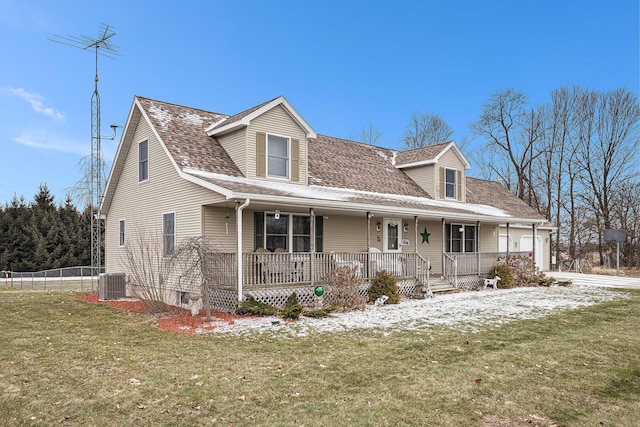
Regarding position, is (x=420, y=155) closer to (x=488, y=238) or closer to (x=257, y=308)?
(x=488, y=238)

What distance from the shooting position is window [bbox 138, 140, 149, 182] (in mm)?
15406

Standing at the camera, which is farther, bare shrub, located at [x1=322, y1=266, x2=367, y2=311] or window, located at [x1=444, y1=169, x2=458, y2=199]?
window, located at [x1=444, y1=169, x2=458, y2=199]

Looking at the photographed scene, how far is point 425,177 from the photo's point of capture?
20.6m

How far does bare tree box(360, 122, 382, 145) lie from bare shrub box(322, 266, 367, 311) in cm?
2767

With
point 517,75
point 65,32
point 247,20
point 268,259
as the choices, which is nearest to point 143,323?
point 268,259

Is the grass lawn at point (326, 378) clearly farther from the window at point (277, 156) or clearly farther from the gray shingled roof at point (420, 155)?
the gray shingled roof at point (420, 155)

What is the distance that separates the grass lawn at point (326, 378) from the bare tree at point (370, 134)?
3040 cm

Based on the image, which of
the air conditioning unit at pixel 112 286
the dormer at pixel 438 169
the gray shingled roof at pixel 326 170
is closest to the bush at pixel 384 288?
the gray shingled roof at pixel 326 170

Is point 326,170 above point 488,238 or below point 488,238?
above

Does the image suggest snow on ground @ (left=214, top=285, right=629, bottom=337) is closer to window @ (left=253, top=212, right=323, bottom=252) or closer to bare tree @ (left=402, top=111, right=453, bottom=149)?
window @ (left=253, top=212, right=323, bottom=252)

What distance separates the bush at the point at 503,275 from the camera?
59.4ft

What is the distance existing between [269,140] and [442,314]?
7.68 m

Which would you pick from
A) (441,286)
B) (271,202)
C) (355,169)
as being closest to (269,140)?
(271,202)

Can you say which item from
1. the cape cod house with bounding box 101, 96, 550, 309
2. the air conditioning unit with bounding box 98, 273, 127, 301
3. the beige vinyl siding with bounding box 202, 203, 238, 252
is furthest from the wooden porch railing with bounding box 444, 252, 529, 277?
the air conditioning unit with bounding box 98, 273, 127, 301
